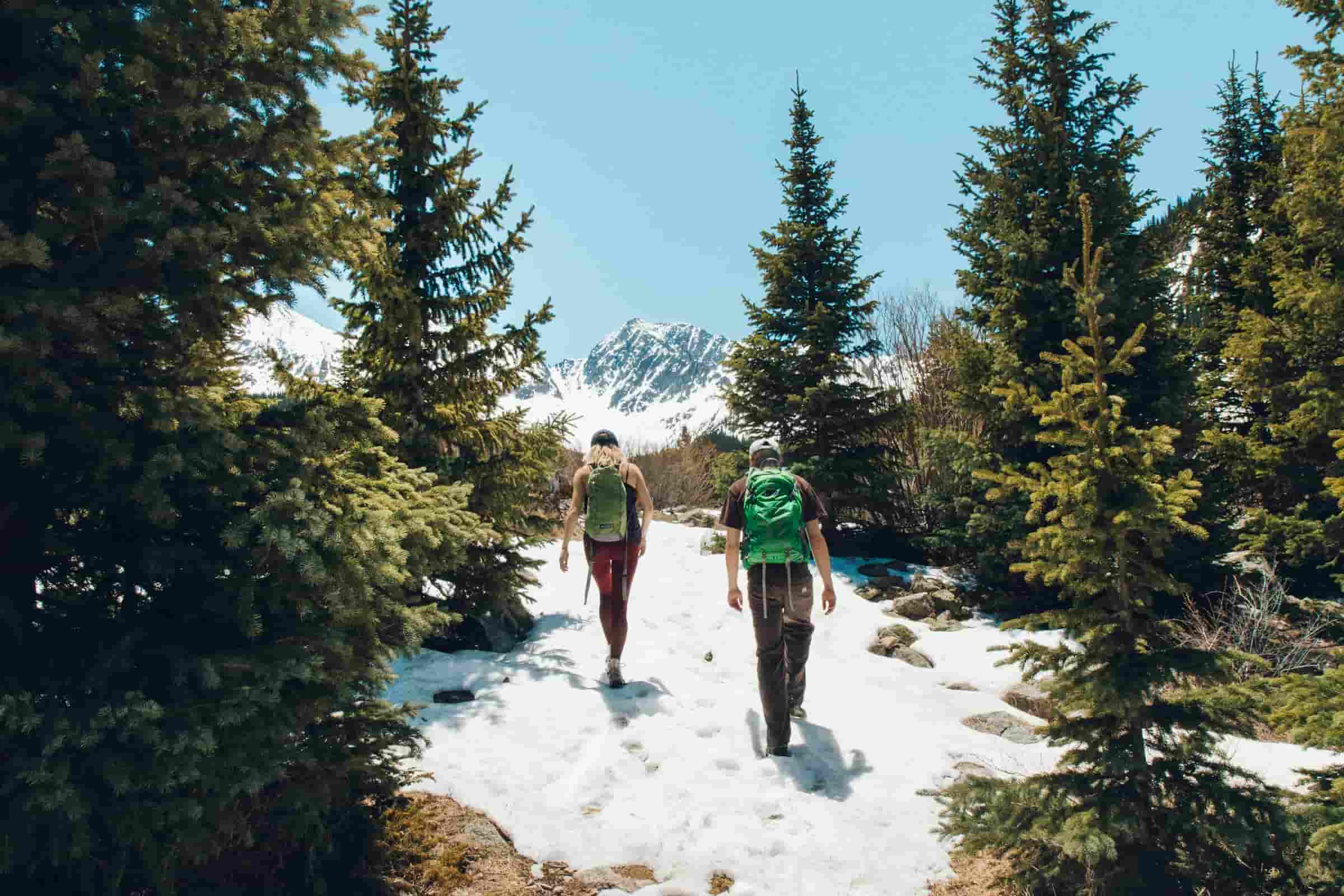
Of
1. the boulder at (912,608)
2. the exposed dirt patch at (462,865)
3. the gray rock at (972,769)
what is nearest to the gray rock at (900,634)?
the boulder at (912,608)

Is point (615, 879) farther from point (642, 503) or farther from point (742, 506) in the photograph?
point (642, 503)

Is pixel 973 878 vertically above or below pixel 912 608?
below

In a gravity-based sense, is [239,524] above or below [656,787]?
above

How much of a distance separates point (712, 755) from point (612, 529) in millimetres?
2021

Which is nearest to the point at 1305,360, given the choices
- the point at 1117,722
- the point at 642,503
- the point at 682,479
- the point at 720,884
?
the point at 1117,722

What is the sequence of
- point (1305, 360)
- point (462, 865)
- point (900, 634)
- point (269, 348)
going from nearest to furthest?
1. point (462, 865)
2. point (269, 348)
3. point (900, 634)
4. point (1305, 360)

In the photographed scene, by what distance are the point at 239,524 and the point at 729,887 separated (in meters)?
2.93

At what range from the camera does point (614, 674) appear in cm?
595

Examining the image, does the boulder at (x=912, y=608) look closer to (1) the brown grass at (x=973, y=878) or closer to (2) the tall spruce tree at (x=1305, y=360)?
(2) the tall spruce tree at (x=1305, y=360)

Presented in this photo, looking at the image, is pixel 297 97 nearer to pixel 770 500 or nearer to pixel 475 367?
pixel 770 500

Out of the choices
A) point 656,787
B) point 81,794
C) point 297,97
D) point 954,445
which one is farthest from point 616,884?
point 954,445

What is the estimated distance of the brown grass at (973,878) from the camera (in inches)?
135

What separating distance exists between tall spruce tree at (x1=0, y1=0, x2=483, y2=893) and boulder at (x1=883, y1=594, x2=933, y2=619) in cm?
737

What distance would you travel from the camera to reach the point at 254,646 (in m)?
2.62
